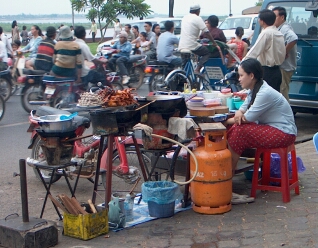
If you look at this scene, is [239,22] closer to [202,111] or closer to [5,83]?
[5,83]

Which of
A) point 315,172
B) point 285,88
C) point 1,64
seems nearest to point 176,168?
point 315,172

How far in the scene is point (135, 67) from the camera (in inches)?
565

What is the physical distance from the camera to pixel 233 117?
215 inches

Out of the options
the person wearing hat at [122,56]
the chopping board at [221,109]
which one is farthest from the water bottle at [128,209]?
the person wearing hat at [122,56]

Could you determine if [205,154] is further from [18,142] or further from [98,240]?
[18,142]

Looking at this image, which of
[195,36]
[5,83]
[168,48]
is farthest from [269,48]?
[5,83]

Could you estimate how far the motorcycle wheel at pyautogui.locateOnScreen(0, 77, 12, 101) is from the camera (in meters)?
12.3

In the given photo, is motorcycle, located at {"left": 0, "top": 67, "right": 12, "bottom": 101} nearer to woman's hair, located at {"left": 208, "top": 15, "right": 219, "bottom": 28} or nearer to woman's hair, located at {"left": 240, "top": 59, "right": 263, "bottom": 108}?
woman's hair, located at {"left": 208, "top": 15, "right": 219, "bottom": 28}

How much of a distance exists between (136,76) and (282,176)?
945 centimetres

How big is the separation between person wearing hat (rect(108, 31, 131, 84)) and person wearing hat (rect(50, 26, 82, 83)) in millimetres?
3224

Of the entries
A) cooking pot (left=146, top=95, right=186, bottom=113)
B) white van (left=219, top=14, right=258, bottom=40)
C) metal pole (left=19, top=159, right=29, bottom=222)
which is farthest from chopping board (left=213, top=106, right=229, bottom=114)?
white van (left=219, top=14, right=258, bottom=40)

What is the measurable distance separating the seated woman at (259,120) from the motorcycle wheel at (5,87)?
8042 mm

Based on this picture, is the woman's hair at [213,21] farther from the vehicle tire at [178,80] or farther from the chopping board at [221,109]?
the chopping board at [221,109]

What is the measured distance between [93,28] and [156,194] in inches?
1234
